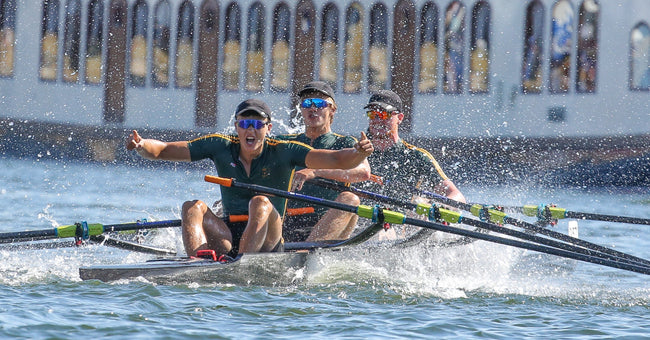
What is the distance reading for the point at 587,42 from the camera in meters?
23.2

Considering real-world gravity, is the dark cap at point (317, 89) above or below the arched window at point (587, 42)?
below

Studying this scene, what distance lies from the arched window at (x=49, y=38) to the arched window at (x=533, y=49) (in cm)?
1106

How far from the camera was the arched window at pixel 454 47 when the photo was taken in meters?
23.6

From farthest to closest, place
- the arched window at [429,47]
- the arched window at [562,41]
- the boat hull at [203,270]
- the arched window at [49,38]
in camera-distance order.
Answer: the arched window at [49,38], the arched window at [429,47], the arched window at [562,41], the boat hull at [203,270]

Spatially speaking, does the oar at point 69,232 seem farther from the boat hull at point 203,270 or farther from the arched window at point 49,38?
the arched window at point 49,38

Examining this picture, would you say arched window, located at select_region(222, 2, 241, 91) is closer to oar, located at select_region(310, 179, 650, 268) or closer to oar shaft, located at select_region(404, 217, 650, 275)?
oar, located at select_region(310, 179, 650, 268)

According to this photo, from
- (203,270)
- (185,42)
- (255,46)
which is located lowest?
(203,270)

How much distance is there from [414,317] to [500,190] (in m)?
15.6

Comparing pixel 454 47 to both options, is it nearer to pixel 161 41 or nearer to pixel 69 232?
pixel 161 41

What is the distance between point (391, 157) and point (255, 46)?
14.8 meters

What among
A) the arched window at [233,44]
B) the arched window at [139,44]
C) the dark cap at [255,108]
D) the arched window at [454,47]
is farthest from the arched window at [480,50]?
the dark cap at [255,108]

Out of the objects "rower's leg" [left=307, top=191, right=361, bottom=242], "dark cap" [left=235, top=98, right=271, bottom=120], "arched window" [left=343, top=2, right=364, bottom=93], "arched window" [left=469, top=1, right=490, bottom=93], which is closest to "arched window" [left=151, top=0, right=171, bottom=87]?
"arched window" [left=343, top=2, right=364, bottom=93]

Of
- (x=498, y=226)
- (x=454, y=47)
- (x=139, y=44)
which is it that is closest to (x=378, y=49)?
(x=454, y=47)

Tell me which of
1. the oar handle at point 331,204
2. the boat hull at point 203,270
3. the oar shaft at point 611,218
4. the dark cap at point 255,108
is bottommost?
the boat hull at point 203,270
